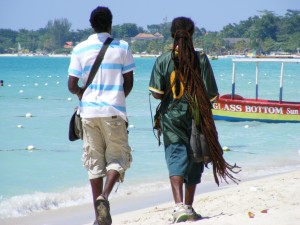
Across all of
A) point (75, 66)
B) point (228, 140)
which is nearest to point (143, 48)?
point (228, 140)

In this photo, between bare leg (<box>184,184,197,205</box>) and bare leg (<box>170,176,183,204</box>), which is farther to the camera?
bare leg (<box>184,184,197,205</box>)

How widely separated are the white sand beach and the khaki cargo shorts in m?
0.70

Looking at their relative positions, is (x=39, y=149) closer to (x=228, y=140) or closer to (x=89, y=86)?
(x=228, y=140)

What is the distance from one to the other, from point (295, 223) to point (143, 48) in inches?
6975

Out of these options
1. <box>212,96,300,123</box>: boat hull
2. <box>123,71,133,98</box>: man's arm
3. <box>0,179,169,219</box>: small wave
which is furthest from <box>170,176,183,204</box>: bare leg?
<box>212,96,300,123</box>: boat hull

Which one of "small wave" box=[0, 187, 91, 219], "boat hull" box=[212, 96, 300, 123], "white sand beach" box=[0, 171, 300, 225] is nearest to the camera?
"white sand beach" box=[0, 171, 300, 225]

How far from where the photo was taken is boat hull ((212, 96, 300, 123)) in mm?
18484

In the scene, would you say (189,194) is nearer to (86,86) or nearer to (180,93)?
(180,93)

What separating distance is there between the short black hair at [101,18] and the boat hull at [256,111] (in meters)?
13.6

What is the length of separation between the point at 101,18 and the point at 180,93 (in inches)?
32.6

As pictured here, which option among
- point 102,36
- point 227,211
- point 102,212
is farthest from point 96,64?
point 227,211

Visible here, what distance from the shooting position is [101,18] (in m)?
5.41

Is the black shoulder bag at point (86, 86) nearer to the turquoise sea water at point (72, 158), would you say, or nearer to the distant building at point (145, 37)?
the turquoise sea water at point (72, 158)

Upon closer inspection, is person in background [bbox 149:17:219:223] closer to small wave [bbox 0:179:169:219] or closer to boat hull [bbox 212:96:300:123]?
small wave [bbox 0:179:169:219]
